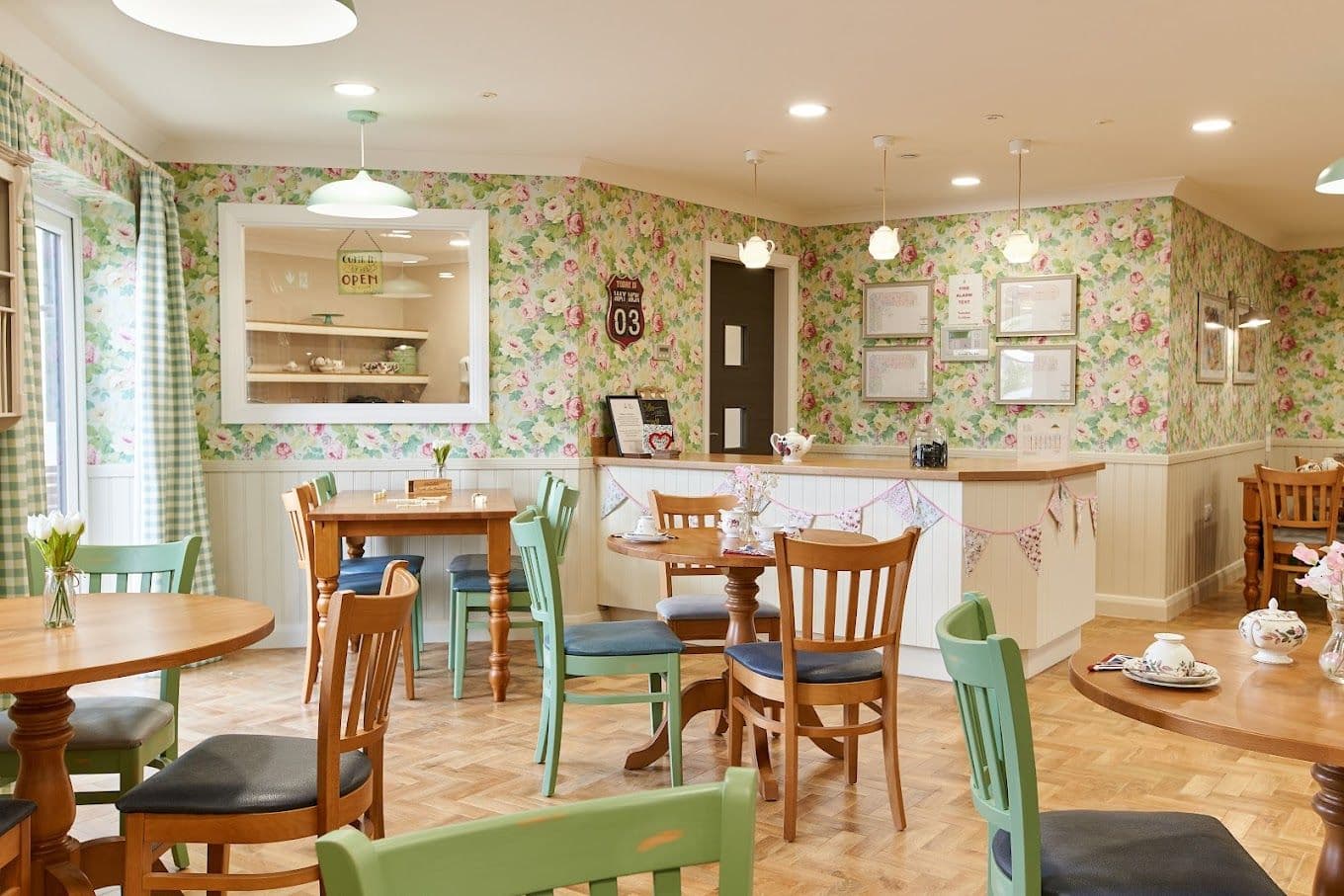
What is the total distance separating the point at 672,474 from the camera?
19.1 feet

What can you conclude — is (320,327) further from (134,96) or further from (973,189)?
(973,189)

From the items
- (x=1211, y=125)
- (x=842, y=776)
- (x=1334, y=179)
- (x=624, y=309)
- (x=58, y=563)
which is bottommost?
(x=842, y=776)

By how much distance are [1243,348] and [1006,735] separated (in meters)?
7.09

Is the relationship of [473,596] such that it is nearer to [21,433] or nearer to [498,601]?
[498,601]

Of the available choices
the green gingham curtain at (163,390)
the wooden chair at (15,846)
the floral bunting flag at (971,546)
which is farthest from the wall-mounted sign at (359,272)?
the wooden chair at (15,846)

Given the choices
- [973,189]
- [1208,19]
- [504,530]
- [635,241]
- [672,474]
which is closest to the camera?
[1208,19]

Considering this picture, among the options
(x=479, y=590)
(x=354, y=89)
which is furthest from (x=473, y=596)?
(x=354, y=89)

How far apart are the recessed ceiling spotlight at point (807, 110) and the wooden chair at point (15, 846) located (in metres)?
3.84

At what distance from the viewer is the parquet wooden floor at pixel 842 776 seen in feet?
10.1

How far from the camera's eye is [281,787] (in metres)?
2.26

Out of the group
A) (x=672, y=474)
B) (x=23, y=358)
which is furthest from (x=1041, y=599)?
(x=23, y=358)

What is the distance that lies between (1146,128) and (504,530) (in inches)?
134

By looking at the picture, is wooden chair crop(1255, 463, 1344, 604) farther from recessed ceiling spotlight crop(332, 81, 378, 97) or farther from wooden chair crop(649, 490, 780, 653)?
recessed ceiling spotlight crop(332, 81, 378, 97)

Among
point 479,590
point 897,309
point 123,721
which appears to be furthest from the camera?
point 897,309
